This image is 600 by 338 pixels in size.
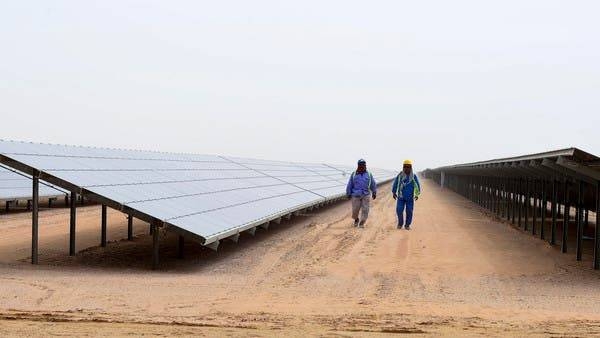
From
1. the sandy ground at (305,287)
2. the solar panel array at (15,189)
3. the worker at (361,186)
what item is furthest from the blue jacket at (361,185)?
the solar panel array at (15,189)

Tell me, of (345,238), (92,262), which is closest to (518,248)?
(345,238)

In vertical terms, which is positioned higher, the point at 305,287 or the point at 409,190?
the point at 409,190

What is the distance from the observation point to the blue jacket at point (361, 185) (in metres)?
15.8

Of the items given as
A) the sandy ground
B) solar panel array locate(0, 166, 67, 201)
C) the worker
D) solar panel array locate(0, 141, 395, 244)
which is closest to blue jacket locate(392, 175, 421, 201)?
the worker

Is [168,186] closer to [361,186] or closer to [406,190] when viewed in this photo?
[361,186]

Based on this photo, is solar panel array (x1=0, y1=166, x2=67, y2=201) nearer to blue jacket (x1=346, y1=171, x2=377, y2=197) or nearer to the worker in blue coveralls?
blue jacket (x1=346, y1=171, x2=377, y2=197)

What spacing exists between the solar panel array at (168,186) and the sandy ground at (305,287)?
0.67m

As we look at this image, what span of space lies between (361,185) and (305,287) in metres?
7.78

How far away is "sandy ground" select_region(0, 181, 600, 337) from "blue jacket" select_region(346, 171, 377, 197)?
Answer: 5.06ft

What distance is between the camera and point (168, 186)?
12344mm

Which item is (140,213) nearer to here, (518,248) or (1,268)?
(1,268)

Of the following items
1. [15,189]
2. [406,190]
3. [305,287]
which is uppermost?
[406,190]

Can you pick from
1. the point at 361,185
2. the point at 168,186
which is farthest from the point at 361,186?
the point at 168,186

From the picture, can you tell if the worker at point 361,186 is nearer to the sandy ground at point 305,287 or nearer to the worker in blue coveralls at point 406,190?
the worker in blue coveralls at point 406,190
